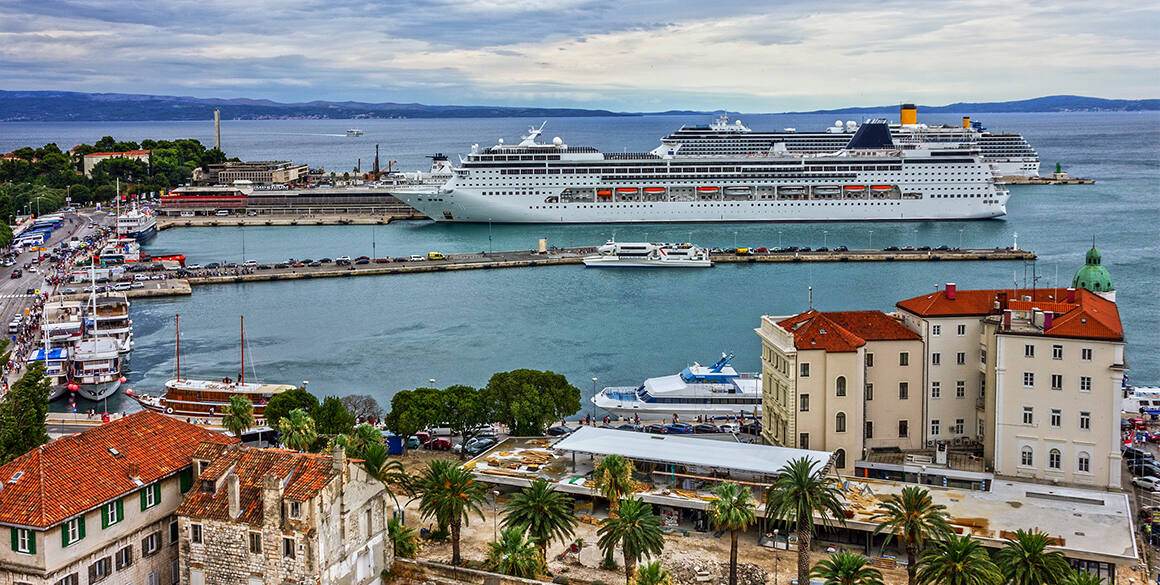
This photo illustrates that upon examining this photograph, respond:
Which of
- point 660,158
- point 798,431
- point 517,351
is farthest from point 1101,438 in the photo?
point 660,158

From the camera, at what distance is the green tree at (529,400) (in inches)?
1212

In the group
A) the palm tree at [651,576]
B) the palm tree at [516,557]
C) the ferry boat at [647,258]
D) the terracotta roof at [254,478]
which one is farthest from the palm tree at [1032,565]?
the ferry boat at [647,258]

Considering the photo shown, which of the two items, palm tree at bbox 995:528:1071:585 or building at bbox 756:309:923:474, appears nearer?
palm tree at bbox 995:528:1071:585

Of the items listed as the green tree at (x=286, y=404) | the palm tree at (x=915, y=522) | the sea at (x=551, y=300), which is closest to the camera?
the palm tree at (x=915, y=522)

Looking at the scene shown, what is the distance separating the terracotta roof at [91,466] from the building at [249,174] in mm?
88465

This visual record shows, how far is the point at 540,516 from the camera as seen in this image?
21391 mm

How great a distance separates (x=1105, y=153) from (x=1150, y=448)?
499ft

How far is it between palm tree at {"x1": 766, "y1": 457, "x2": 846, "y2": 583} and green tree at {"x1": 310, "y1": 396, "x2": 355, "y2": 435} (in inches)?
477

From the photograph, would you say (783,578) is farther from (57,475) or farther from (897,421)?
(57,475)

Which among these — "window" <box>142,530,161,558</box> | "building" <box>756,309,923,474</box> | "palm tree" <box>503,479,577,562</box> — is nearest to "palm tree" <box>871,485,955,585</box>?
"building" <box>756,309,923,474</box>

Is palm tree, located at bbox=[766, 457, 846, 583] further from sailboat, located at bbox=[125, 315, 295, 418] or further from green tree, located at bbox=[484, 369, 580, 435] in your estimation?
sailboat, located at bbox=[125, 315, 295, 418]

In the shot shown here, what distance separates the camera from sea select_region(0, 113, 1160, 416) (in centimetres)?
4356

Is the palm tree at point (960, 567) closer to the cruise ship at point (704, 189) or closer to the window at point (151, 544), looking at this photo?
the window at point (151, 544)

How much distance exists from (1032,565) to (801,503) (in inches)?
158
